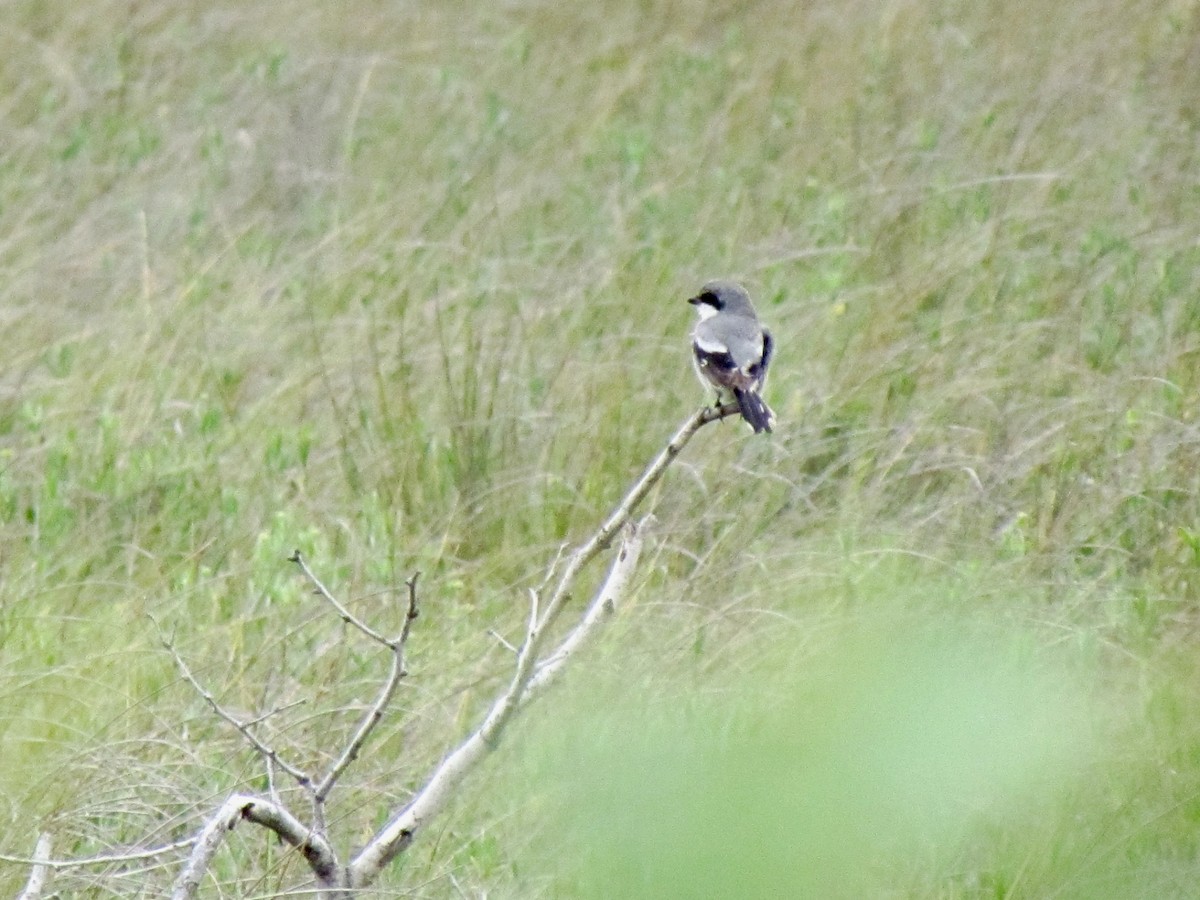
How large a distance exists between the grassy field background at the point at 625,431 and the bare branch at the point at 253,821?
182 mm

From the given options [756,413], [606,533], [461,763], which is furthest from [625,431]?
[461,763]

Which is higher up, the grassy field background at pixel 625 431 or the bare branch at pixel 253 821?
the bare branch at pixel 253 821

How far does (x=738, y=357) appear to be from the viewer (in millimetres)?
3676

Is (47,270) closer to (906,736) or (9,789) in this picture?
(9,789)

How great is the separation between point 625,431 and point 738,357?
0.94 meters

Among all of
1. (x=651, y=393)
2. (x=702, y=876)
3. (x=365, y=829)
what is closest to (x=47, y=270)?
(x=651, y=393)

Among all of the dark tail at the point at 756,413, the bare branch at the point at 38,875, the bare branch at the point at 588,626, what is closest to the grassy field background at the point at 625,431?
→ the bare branch at the point at 38,875

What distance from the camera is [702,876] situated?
98 centimetres

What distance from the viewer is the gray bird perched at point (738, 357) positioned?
3.53 meters

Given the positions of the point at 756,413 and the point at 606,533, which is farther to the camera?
the point at 756,413

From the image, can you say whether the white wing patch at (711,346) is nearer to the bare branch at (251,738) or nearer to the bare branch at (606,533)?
the bare branch at (606,533)

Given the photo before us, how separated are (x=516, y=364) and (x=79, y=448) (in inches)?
44.2

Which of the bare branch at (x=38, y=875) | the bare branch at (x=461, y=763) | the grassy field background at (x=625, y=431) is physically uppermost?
the bare branch at (x=461, y=763)

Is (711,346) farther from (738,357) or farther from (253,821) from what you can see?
(253,821)
